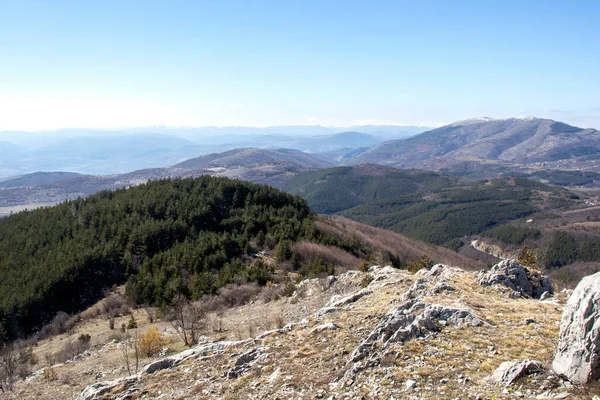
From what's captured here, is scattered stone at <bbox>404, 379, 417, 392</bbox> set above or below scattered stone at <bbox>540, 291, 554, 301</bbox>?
above

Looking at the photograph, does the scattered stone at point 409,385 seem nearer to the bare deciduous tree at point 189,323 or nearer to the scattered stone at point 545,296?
the scattered stone at point 545,296

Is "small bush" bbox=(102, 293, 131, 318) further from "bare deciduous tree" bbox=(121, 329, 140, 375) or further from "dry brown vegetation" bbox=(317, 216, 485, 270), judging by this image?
"dry brown vegetation" bbox=(317, 216, 485, 270)

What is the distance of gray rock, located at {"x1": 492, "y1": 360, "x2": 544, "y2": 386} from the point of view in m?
11.7

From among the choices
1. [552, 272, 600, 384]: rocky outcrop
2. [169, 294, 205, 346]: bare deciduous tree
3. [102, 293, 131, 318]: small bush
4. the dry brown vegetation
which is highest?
[552, 272, 600, 384]: rocky outcrop

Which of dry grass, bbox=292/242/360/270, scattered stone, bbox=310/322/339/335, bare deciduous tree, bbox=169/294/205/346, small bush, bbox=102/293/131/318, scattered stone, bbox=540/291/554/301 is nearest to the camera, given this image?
scattered stone, bbox=310/322/339/335

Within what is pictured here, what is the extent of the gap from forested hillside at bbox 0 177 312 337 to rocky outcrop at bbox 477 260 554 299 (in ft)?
90.4

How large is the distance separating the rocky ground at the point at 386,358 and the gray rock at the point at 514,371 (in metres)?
0.03

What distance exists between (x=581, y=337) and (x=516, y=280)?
Answer: 16.3 meters

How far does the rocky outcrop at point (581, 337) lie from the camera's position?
1067 centimetres

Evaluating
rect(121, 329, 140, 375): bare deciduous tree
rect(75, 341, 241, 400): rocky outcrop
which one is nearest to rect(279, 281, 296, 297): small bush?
rect(121, 329, 140, 375): bare deciduous tree

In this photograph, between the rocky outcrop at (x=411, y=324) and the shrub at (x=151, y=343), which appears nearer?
the rocky outcrop at (x=411, y=324)

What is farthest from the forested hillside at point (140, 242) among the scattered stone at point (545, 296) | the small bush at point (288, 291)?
the scattered stone at point (545, 296)

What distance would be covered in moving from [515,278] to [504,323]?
1017 cm

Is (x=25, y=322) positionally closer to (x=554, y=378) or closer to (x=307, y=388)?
(x=307, y=388)
